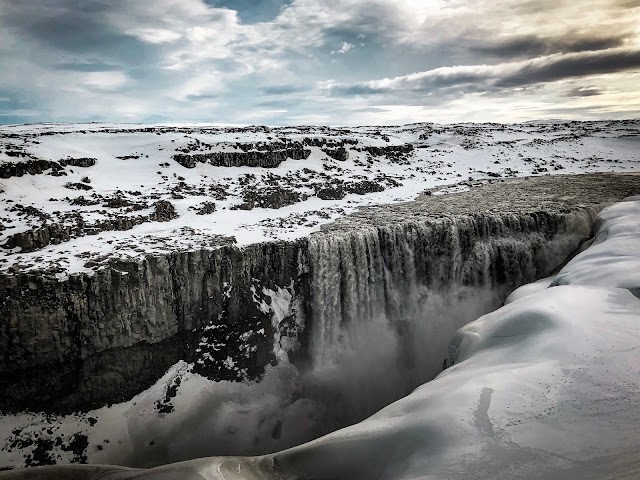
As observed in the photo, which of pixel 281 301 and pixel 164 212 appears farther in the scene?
pixel 164 212

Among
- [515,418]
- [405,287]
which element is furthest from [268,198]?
[515,418]

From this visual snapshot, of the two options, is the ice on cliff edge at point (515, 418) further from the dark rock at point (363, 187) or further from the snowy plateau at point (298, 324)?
the dark rock at point (363, 187)

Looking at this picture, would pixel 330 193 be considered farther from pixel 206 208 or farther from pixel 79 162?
pixel 79 162

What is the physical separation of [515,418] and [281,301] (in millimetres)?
14575

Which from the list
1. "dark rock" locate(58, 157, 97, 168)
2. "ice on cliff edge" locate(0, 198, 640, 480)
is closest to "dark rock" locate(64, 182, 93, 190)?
"dark rock" locate(58, 157, 97, 168)

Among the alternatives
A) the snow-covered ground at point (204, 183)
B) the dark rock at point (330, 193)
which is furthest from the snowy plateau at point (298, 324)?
the dark rock at point (330, 193)

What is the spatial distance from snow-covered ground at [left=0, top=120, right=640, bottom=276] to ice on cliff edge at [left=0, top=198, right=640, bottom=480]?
12.4 meters

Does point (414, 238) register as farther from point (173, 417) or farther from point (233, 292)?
point (173, 417)

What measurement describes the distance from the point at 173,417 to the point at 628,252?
61.0 ft

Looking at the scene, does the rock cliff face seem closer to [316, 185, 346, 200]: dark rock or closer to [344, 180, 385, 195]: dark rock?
[316, 185, 346, 200]: dark rock

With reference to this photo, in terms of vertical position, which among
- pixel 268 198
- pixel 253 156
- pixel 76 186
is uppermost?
pixel 253 156

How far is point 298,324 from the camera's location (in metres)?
20.2

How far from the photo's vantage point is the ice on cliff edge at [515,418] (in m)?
5.54

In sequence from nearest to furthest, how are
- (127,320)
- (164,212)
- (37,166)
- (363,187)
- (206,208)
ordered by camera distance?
(127,320) < (164,212) < (206,208) < (37,166) < (363,187)
